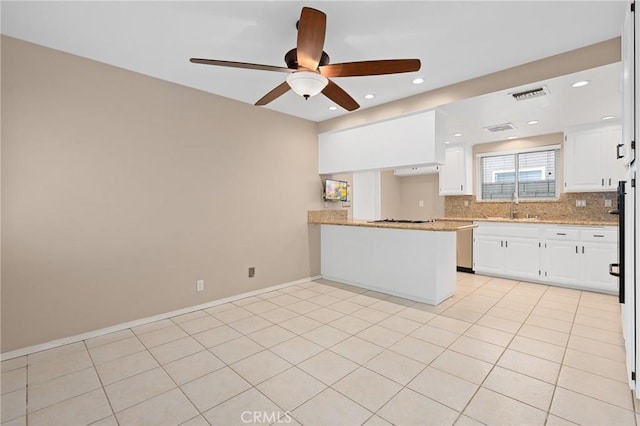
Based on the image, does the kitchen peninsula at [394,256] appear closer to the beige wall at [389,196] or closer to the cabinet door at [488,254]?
the cabinet door at [488,254]

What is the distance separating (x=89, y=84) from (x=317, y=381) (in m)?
3.26

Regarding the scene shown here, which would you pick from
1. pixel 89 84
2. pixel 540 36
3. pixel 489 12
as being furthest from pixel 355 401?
pixel 89 84

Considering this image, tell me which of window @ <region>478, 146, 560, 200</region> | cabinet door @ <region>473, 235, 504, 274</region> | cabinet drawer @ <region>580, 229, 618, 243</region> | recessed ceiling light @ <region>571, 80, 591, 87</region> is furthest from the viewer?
window @ <region>478, 146, 560, 200</region>

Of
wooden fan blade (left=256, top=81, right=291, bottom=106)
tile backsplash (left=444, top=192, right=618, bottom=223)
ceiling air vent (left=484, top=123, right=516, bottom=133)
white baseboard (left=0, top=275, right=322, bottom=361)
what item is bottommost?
white baseboard (left=0, top=275, right=322, bottom=361)

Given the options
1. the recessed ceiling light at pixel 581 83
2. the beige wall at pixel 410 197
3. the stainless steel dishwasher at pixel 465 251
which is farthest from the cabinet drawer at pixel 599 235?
the beige wall at pixel 410 197

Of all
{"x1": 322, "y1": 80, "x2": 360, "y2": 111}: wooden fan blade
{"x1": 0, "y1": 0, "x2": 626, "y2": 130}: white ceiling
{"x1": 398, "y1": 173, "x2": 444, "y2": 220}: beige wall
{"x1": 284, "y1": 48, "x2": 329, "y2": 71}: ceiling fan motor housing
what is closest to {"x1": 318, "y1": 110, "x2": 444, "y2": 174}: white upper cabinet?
{"x1": 0, "y1": 0, "x2": 626, "y2": 130}: white ceiling

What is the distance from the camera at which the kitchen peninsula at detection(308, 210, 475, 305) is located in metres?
3.56

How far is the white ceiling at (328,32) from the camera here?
2068 millimetres

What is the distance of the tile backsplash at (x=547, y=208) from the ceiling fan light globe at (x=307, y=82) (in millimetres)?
4635

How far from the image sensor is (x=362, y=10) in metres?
2.09

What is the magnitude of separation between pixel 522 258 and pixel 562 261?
480mm

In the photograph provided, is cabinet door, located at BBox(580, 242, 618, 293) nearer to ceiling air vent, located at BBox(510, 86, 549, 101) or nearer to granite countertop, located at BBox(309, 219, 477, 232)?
granite countertop, located at BBox(309, 219, 477, 232)

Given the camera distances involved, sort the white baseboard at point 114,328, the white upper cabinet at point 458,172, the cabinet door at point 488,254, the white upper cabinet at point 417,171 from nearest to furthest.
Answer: the white baseboard at point 114,328 → the cabinet door at point 488,254 → the white upper cabinet at point 458,172 → the white upper cabinet at point 417,171

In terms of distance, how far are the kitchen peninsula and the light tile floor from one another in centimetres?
39
